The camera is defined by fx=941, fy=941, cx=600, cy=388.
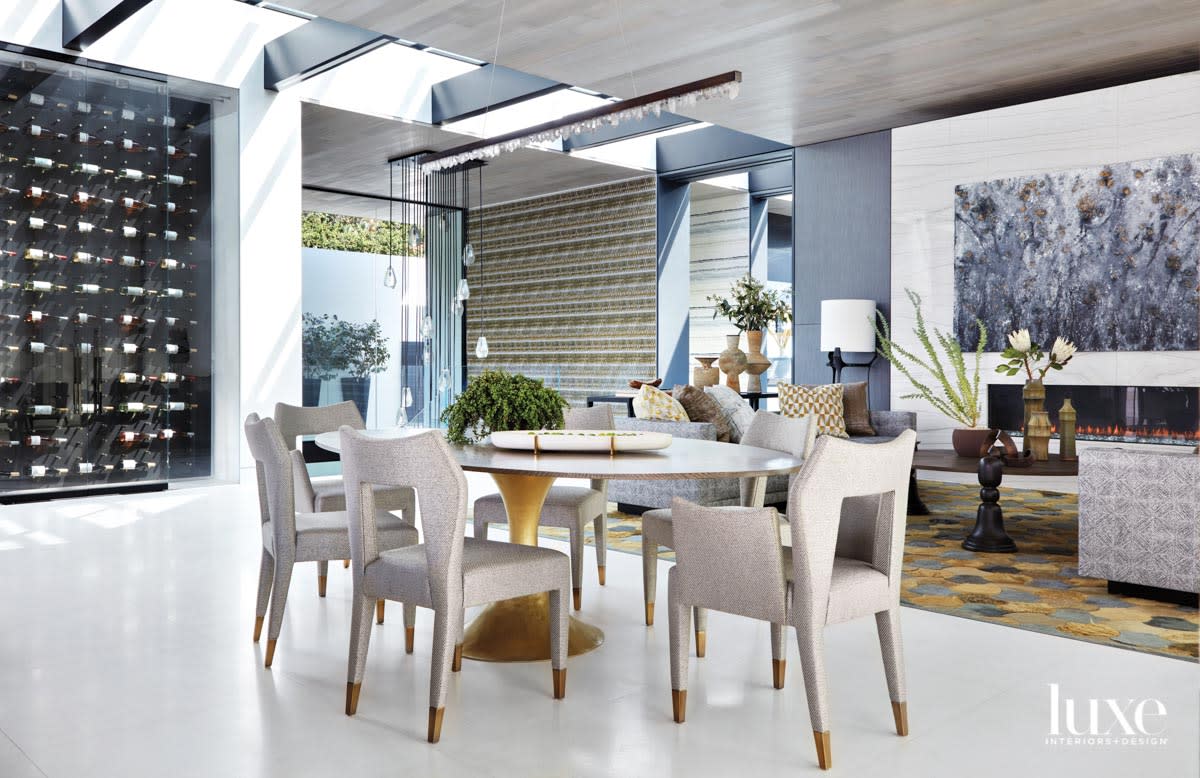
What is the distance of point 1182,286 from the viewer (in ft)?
22.0

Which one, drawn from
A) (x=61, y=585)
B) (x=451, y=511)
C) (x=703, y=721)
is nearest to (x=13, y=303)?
(x=61, y=585)

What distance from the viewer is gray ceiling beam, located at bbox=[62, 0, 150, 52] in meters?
6.17

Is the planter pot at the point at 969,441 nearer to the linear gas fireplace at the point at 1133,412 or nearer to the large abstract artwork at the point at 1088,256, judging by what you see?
the linear gas fireplace at the point at 1133,412

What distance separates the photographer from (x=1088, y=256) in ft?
23.6

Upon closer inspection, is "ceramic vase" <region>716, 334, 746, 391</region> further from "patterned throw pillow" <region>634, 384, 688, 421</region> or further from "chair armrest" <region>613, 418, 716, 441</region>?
"chair armrest" <region>613, 418, 716, 441</region>

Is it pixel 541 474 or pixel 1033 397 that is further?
pixel 1033 397

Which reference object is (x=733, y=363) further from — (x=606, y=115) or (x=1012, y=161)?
(x=606, y=115)

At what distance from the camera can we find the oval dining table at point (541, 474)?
262 cm

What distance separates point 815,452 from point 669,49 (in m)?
4.62

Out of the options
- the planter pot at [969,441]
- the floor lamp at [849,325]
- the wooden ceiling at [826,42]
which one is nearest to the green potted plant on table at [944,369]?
the planter pot at [969,441]

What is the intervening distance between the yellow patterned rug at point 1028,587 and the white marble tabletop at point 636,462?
136 cm

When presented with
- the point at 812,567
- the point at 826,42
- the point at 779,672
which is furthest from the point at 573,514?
the point at 826,42

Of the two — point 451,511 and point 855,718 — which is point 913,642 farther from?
point 451,511

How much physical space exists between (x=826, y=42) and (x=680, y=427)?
273 cm
